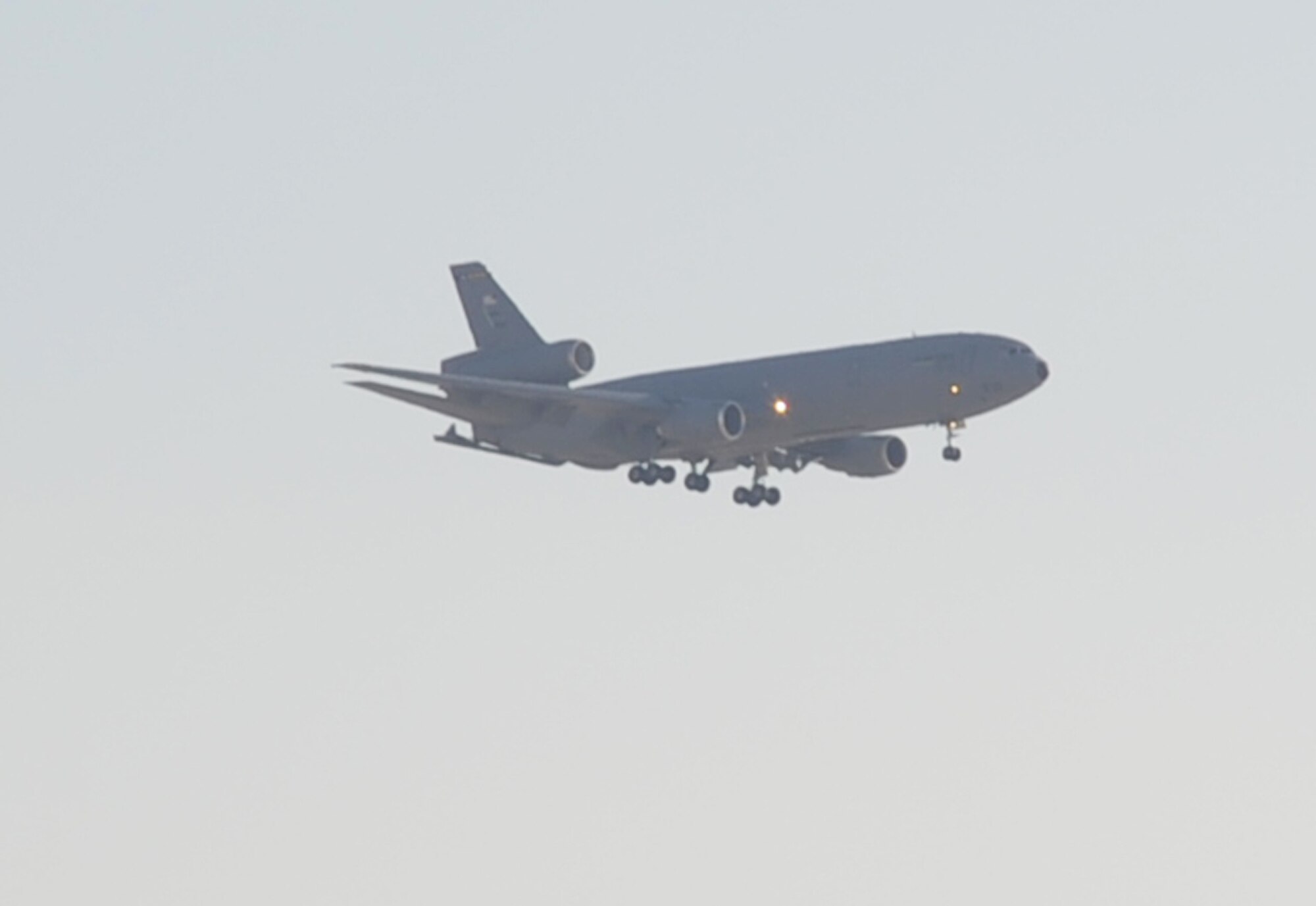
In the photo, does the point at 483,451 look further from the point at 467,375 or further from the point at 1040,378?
the point at 1040,378

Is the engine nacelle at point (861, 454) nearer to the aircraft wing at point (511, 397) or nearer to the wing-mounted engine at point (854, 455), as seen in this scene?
the wing-mounted engine at point (854, 455)

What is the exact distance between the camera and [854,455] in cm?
9794

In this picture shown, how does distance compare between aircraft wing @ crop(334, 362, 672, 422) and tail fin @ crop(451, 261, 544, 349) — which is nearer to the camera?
aircraft wing @ crop(334, 362, 672, 422)

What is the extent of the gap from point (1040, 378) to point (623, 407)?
1051 cm

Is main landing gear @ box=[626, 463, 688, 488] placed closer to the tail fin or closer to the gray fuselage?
the gray fuselage

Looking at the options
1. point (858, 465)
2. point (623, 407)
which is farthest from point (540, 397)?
point (858, 465)

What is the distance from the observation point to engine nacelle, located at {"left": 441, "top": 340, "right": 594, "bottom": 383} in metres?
96.6

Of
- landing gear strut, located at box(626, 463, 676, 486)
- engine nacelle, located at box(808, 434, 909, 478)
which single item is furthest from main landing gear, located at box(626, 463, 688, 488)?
engine nacelle, located at box(808, 434, 909, 478)

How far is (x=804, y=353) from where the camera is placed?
3627 inches

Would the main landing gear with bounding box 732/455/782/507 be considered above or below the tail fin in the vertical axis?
below

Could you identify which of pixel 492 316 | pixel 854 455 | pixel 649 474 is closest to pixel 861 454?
pixel 854 455

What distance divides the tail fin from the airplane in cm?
4

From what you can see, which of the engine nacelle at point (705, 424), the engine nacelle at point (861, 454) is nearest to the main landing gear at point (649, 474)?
the engine nacelle at point (705, 424)

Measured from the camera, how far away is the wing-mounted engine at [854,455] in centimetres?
9769
